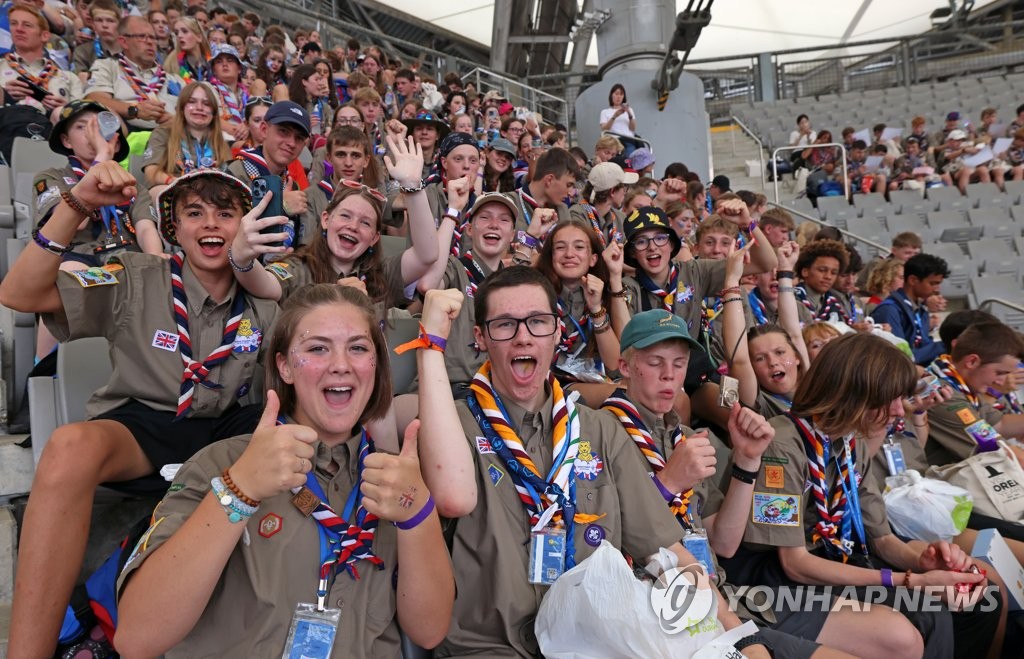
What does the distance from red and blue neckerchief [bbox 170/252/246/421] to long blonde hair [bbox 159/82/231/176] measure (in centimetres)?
176

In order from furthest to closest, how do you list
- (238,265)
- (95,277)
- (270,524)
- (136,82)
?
1. (136,82)
2. (238,265)
3. (95,277)
4. (270,524)

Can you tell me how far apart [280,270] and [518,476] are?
143cm

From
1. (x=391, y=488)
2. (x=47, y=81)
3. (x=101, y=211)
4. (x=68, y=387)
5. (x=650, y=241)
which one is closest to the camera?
(x=391, y=488)

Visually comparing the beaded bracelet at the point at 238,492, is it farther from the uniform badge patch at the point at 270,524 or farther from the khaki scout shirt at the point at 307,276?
the khaki scout shirt at the point at 307,276

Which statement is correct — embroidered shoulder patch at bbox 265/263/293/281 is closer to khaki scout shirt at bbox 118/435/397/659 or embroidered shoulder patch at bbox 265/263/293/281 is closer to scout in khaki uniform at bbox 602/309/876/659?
khaki scout shirt at bbox 118/435/397/659

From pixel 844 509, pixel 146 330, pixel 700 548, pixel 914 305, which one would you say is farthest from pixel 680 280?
pixel 914 305

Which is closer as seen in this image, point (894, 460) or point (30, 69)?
point (894, 460)

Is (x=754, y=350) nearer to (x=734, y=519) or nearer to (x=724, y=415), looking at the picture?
(x=724, y=415)

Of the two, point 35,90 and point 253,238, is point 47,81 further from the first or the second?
point 253,238

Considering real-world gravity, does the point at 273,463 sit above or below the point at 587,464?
above

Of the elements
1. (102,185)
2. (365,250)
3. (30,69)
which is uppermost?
(30,69)

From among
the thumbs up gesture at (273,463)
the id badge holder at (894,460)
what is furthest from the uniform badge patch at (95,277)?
the id badge holder at (894,460)

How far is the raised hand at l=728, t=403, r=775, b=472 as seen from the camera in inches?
96.6

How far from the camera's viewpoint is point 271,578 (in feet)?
5.37
